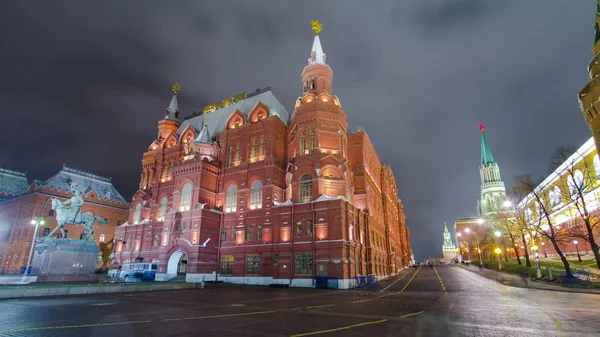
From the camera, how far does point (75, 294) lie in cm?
2092

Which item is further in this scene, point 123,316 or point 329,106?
point 329,106

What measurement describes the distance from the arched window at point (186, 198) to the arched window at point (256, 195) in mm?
9121

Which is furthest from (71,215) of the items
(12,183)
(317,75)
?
(12,183)

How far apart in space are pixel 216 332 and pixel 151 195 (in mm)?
50968

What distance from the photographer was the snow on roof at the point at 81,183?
60.2 m

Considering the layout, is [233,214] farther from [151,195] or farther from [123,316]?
[123,316]

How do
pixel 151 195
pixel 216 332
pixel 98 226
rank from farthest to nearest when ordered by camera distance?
pixel 98 226 < pixel 151 195 < pixel 216 332

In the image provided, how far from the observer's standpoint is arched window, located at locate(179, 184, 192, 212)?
44759 millimetres

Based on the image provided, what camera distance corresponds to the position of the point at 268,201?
41719mm

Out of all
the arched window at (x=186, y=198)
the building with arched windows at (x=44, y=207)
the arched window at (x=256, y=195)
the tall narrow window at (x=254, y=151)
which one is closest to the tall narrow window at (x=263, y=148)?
the tall narrow window at (x=254, y=151)

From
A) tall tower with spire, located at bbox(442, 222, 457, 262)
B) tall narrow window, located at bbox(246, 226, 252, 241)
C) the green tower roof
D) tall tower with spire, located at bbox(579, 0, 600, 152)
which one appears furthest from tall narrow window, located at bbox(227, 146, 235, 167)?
tall tower with spire, located at bbox(442, 222, 457, 262)

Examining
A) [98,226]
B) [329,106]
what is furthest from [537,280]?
[98,226]

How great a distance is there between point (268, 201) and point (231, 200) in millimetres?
7422

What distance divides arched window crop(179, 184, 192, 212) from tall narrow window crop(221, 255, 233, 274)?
9.02m
